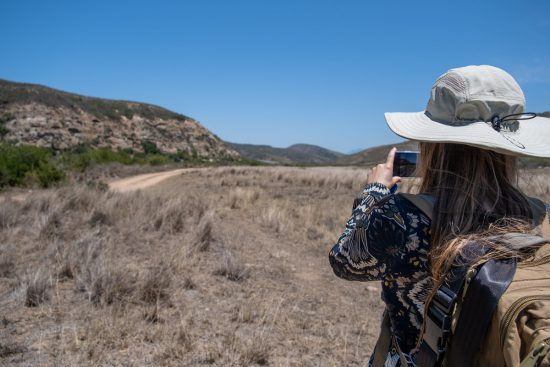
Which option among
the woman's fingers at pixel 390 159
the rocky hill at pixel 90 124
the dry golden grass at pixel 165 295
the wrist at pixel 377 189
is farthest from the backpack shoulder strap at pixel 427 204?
the rocky hill at pixel 90 124

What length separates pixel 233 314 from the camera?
380cm

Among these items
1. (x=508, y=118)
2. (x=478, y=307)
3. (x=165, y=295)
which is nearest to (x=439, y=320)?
(x=478, y=307)

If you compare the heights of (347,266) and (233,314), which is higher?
(347,266)

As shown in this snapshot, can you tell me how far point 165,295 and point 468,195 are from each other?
3.43 metres

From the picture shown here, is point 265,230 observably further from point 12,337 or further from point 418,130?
point 418,130

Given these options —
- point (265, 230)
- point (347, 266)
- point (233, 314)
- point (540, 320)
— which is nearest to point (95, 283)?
point (233, 314)

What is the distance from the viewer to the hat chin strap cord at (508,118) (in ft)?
3.95

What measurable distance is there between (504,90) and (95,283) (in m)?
3.80

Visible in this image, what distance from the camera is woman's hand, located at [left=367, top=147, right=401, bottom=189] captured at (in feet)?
5.14

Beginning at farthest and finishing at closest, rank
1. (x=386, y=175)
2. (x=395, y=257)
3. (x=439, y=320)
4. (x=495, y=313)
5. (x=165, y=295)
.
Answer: (x=165, y=295), (x=386, y=175), (x=395, y=257), (x=439, y=320), (x=495, y=313)

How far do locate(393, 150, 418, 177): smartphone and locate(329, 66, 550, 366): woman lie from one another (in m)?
0.30

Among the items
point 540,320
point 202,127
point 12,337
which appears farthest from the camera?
point 202,127

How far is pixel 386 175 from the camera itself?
1.58 meters

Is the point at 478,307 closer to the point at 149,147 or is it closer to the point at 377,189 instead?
the point at 377,189
